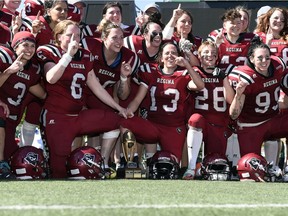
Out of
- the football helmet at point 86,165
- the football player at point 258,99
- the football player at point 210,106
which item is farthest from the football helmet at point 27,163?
the football player at point 258,99

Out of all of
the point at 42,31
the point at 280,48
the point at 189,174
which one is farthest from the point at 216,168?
the point at 42,31

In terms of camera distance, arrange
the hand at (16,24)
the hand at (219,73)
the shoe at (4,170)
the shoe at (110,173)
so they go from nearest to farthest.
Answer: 1. the shoe at (4,170)
2. the shoe at (110,173)
3. the hand at (219,73)
4. the hand at (16,24)

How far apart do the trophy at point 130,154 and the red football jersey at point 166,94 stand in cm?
58

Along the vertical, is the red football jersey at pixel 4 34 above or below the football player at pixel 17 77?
above

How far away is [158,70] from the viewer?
22.3 feet

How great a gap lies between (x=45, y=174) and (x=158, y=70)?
1535mm

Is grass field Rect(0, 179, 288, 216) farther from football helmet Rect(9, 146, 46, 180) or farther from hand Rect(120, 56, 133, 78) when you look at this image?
hand Rect(120, 56, 133, 78)

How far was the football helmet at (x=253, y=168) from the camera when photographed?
20.5 ft

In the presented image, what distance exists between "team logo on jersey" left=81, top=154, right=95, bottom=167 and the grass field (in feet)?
1.18

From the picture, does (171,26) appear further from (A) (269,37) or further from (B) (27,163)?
(B) (27,163)

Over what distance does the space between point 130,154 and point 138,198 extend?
2.02 metres

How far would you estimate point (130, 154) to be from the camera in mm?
6285

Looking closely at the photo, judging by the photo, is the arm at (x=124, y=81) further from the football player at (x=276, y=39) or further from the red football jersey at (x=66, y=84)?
the football player at (x=276, y=39)

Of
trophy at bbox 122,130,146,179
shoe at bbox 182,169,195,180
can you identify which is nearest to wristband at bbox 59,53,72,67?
trophy at bbox 122,130,146,179
